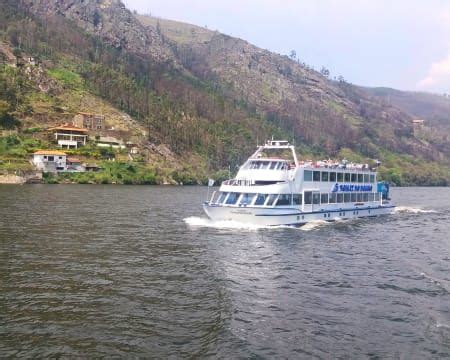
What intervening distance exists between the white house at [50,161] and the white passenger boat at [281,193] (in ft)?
282

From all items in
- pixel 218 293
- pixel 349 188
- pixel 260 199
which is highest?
pixel 349 188

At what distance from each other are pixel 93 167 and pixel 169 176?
24.6 metres

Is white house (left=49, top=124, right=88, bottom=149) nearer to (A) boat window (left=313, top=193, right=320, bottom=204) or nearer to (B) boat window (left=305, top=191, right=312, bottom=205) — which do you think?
(A) boat window (left=313, top=193, right=320, bottom=204)

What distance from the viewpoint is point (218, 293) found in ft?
80.2

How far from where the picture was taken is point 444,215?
7412 centimetres

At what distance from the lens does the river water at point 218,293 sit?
58.3 ft

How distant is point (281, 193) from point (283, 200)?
0.98 metres

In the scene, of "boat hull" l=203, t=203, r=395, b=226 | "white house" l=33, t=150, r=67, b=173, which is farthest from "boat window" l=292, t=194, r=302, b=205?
"white house" l=33, t=150, r=67, b=173

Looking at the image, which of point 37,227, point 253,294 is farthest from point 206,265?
point 37,227

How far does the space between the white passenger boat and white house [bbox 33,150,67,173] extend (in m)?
85.9

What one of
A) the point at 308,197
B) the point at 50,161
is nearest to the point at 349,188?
the point at 308,197

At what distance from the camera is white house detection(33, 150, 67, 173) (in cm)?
12419

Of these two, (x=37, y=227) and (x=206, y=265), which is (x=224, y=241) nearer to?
(x=206, y=265)

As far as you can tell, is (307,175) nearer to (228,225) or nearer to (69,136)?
(228,225)
